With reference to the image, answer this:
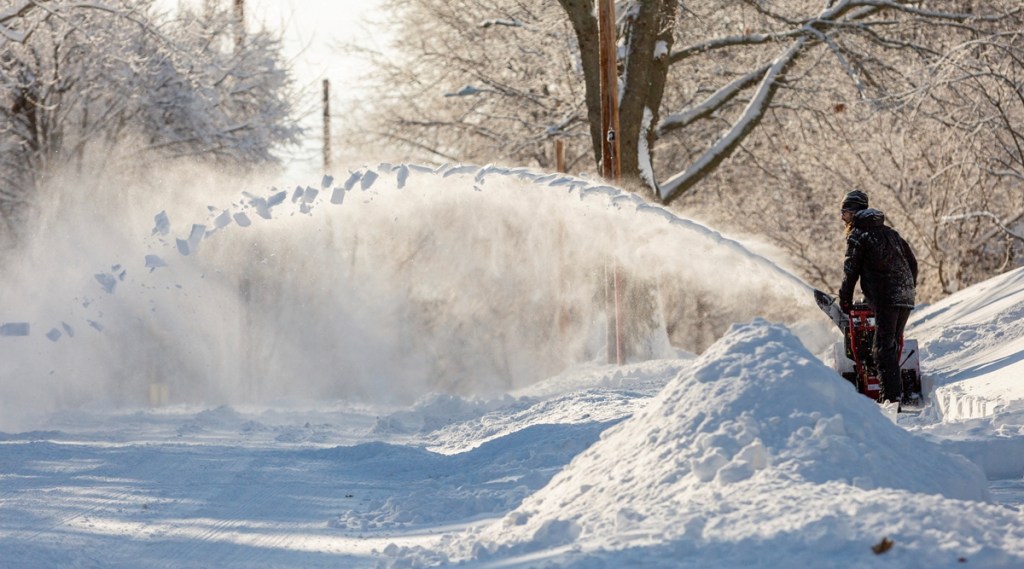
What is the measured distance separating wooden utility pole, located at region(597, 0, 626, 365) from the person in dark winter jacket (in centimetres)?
547

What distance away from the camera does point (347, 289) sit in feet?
52.3

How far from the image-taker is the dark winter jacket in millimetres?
9109

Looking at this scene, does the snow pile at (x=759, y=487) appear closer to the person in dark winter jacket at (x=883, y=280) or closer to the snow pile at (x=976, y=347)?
the snow pile at (x=976, y=347)

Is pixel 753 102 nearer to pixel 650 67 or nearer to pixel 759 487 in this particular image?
pixel 650 67

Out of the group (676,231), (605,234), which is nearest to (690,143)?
(605,234)

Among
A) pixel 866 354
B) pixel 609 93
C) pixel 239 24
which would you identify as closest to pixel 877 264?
pixel 866 354

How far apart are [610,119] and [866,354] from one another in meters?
6.16

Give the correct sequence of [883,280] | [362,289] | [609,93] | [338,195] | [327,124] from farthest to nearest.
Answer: [327,124] < [362,289] < [609,93] < [338,195] < [883,280]

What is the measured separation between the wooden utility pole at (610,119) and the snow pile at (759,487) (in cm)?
854

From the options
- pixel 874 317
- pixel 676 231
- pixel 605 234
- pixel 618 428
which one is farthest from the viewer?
pixel 605 234

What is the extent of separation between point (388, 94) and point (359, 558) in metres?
20.6

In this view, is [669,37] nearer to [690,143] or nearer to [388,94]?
[690,143]

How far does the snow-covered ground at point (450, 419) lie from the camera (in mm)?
4770

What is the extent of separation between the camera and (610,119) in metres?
14.9
